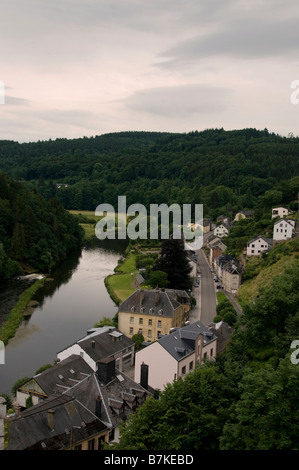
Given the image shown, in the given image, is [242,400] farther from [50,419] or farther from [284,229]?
[284,229]

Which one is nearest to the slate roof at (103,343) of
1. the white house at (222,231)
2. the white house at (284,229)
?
the white house at (284,229)

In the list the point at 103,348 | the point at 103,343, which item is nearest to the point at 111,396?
the point at 103,348

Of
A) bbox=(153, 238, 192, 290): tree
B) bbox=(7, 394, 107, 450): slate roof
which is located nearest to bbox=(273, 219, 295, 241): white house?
bbox=(153, 238, 192, 290): tree

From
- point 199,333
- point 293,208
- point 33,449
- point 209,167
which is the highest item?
point 209,167

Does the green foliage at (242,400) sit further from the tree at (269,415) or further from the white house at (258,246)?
the white house at (258,246)

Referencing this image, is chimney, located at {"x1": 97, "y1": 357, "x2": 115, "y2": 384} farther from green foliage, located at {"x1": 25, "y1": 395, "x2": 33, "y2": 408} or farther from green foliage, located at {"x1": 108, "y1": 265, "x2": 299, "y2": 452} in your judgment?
green foliage, located at {"x1": 108, "y1": 265, "x2": 299, "y2": 452}
